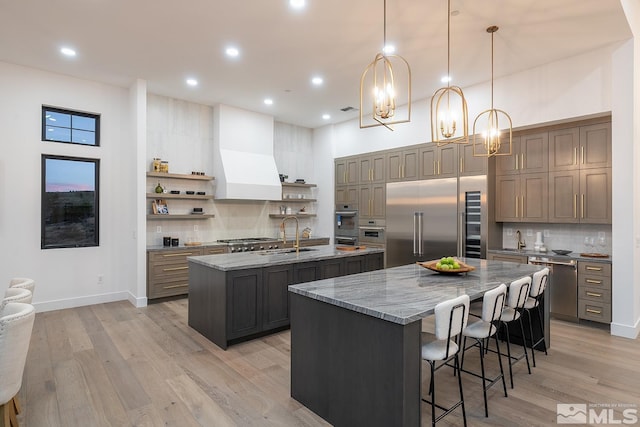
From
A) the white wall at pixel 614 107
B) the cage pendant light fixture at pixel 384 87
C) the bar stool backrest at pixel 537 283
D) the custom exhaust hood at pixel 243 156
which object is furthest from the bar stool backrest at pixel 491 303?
the custom exhaust hood at pixel 243 156

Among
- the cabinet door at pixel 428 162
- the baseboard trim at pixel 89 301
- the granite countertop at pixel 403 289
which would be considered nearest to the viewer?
the granite countertop at pixel 403 289

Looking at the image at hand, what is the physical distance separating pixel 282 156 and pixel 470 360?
5754mm

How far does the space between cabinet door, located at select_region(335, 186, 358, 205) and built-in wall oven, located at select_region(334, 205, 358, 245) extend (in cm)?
11

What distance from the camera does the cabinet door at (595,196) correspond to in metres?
4.57

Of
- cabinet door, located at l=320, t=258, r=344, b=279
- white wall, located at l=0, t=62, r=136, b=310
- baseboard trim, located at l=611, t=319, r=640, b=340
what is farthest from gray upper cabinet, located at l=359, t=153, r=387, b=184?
white wall, located at l=0, t=62, r=136, b=310

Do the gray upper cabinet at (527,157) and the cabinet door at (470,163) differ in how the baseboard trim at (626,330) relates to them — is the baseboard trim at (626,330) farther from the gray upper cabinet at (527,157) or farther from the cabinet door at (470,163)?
the cabinet door at (470,163)

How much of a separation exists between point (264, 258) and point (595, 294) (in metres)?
4.13

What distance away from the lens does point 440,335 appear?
2.19m

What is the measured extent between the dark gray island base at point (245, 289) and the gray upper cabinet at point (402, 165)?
99.5 inches

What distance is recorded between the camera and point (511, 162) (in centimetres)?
551

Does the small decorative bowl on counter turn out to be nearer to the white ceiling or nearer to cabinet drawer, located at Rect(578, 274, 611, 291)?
cabinet drawer, located at Rect(578, 274, 611, 291)

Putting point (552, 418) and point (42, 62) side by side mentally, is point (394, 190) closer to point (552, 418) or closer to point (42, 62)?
point (552, 418)

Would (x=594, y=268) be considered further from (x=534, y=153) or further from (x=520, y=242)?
(x=534, y=153)

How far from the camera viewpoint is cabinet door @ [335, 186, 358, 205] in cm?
752
